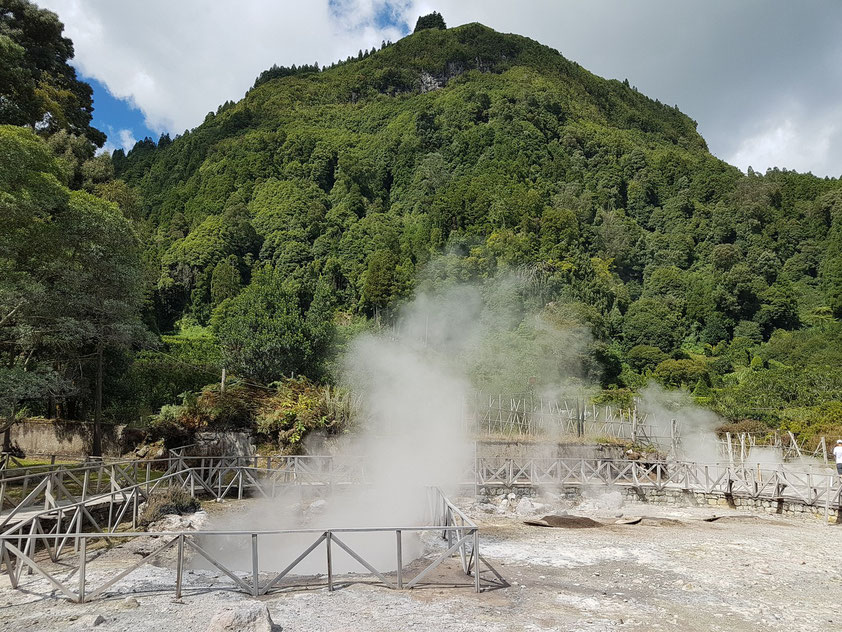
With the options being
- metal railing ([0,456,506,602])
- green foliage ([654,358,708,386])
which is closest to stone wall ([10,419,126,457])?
metal railing ([0,456,506,602])

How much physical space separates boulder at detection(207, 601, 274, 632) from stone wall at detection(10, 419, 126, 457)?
1554 centimetres

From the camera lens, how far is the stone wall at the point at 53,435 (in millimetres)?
19688

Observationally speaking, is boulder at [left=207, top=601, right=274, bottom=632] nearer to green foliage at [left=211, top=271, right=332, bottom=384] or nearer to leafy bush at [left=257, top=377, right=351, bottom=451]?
leafy bush at [left=257, top=377, right=351, bottom=451]

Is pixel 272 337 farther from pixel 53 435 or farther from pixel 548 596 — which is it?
pixel 548 596

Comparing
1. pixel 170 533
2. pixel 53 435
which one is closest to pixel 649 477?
pixel 170 533

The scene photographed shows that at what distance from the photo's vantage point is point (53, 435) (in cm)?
1988

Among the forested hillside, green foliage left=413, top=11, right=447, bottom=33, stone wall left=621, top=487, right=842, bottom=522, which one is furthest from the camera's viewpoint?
green foliage left=413, top=11, right=447, bottom=33

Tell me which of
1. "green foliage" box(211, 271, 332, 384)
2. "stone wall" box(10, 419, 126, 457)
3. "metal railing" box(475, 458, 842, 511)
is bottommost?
"metal railing" box(475, 458, 842, 511)

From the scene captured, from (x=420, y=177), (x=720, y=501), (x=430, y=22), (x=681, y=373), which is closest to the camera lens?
(x=720, y=501)

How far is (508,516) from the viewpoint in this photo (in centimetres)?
1516

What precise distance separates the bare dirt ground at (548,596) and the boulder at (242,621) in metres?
0.55

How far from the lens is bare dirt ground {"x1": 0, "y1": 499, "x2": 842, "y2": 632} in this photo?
22.9ft

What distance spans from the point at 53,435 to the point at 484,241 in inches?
1695

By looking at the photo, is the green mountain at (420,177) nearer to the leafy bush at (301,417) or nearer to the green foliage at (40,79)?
the green foliage at (40,79)
